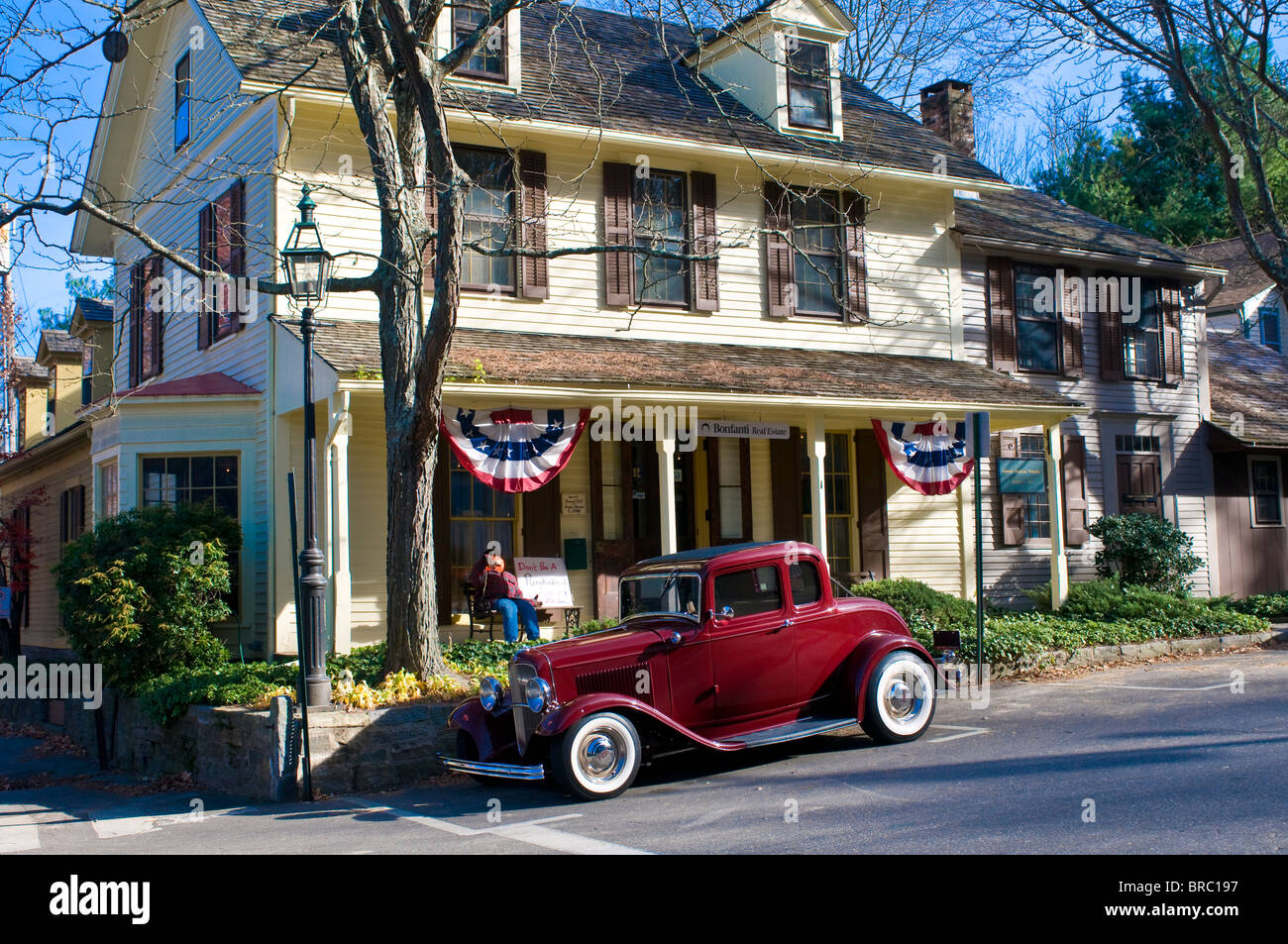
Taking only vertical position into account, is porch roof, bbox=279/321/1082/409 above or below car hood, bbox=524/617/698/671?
above

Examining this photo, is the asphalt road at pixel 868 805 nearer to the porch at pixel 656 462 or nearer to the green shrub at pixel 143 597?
the green shrub at pixel 143 597

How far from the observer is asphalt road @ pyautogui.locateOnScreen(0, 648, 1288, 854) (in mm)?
6648

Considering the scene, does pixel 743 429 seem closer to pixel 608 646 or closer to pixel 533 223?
pixel 533 223

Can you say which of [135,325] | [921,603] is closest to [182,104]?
[135,325]

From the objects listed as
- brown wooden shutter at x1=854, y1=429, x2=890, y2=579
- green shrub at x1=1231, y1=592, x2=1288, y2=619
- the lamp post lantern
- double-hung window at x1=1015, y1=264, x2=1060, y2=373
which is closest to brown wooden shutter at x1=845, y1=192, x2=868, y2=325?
brown wooden shutter at x1=854, y1=429, x2=890, y2=579

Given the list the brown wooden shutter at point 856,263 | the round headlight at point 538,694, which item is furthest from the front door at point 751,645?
the brown wooden shutter at point 856,263

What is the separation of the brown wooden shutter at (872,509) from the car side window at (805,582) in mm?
8557

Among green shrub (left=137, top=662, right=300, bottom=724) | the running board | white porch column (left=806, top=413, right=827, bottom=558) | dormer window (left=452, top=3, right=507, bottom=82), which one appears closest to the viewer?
the running board

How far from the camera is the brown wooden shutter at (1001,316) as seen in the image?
19.6 metres

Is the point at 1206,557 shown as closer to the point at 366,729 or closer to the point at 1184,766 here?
the point at 1184,766

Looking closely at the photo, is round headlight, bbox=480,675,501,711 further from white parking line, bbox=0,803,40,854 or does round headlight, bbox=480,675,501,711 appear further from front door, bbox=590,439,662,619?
front door, bbox=590,439,662,619

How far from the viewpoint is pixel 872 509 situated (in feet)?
59.8

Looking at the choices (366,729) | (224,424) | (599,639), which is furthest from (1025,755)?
(224,424)

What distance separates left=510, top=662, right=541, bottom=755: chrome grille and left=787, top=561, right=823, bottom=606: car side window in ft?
7.20
